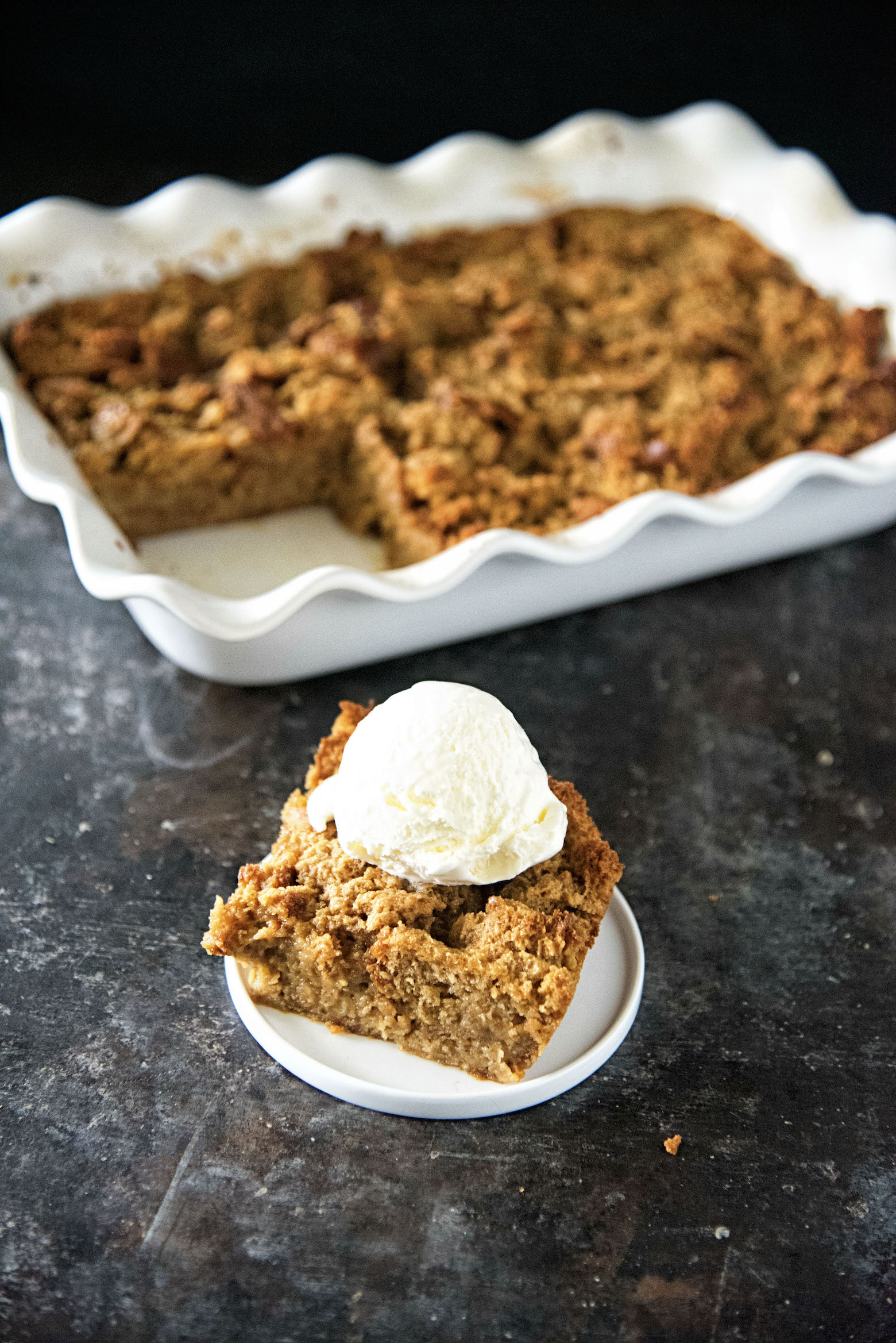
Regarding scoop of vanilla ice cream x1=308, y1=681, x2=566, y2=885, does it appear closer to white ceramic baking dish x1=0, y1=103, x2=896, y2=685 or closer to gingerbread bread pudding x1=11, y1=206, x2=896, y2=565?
white ceramic baking dish x1=0, y1=103, x2=896, y2=685

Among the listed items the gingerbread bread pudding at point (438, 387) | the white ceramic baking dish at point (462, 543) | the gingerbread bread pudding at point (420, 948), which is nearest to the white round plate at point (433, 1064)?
the gingerbread bread pudding at point (420, 948)

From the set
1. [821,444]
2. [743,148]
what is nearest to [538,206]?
[743,148]

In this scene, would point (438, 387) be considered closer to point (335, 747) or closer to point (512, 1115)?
point (335, 747)

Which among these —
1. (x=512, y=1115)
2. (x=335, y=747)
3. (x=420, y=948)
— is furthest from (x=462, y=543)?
(x=512, y=1115)

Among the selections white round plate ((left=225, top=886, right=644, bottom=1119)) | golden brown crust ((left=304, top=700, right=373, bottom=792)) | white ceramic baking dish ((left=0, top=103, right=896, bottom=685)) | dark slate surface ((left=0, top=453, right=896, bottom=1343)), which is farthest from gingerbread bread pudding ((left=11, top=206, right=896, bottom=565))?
white round plate ((left=225, top=886, right=644, bottom=1119))

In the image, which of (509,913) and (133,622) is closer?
(509,913)

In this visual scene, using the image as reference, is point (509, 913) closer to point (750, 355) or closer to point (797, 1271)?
point (797, 1271)
